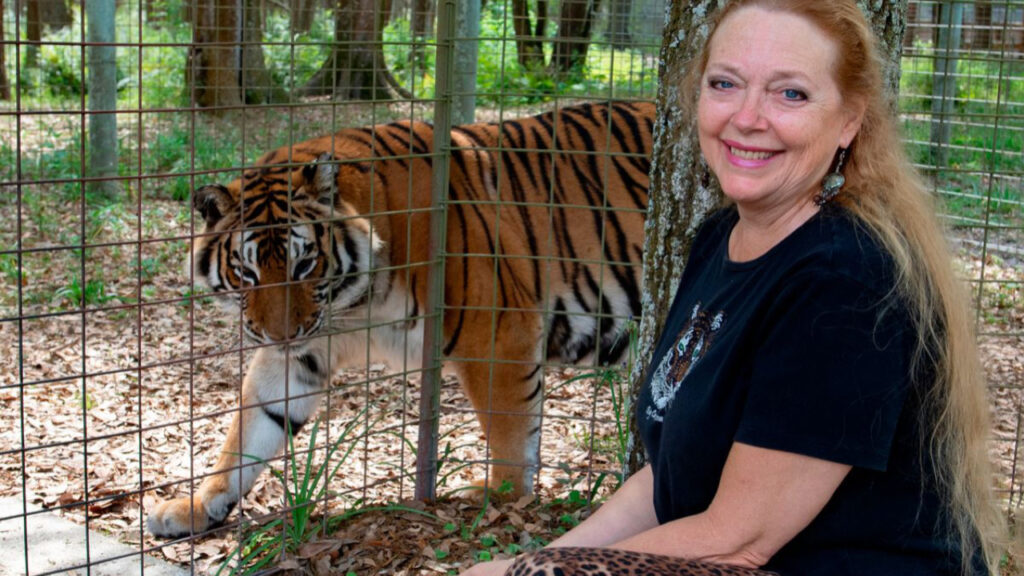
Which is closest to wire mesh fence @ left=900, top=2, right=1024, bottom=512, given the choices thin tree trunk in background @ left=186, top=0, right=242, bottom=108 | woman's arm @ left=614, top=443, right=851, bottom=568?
woman's arm @ left=614, top=443, right=851, bottom=568

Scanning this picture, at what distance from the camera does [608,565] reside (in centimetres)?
182

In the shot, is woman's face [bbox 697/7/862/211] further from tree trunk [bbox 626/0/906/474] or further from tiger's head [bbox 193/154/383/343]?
tiger's head [bbox 193/154/383/343]

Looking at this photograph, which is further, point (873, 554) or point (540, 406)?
point (540, 406)

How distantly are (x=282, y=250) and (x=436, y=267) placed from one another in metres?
0.60

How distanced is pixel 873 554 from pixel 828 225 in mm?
575

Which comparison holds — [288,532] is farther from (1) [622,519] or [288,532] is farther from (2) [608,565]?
(2) [608,565]

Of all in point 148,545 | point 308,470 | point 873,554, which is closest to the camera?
point 873,554

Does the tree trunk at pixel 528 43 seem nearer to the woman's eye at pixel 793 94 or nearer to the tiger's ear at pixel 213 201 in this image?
the tiger's ear at pixel 213 201

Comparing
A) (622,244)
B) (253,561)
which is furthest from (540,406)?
(253,561)

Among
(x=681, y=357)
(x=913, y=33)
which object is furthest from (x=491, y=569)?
(x=913, y=33)

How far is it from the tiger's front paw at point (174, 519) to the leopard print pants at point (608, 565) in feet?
8.76

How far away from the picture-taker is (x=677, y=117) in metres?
3.06

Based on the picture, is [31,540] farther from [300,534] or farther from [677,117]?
[677,117]

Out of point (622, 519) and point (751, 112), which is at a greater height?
point (751, 112)
